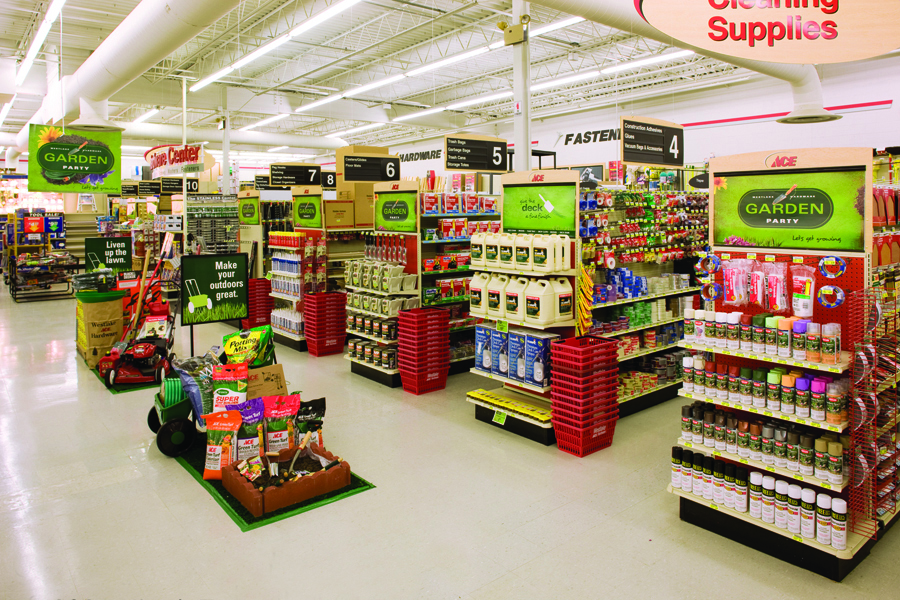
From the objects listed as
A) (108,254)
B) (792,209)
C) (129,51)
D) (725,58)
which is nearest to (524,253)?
(792,209)

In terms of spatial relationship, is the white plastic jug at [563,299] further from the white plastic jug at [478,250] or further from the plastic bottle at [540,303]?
the white plastic jug at [478,250]

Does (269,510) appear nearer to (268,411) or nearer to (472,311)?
Result: (268,411)

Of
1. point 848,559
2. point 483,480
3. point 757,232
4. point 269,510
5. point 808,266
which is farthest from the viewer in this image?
point 483,480

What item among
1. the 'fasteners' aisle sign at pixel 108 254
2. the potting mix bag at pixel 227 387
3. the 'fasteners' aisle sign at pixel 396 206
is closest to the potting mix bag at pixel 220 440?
the potting mix bag at pixel 227 387

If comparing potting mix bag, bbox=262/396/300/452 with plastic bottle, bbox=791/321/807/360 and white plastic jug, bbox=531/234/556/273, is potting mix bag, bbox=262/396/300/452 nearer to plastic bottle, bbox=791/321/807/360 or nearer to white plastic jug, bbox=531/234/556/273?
white plastic jug, bbox=531/234/556/273

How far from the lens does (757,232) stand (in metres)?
3.67

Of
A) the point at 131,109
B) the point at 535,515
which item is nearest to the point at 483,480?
the point at 535,515

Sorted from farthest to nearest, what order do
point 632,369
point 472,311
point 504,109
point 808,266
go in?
point 504,109, point 632,369, point 472,311, point 808,266

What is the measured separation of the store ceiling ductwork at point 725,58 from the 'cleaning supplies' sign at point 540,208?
178 cm

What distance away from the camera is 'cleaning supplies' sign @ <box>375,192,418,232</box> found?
6953 mm

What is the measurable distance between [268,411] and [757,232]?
11.8ft

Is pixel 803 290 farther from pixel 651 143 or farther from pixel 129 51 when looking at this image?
pixel 129 51

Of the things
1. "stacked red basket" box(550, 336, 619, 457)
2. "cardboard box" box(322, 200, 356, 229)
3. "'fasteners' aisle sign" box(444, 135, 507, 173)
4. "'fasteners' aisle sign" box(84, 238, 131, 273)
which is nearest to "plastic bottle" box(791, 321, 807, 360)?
"stacked red basket" box(550, 336, 619, 457)

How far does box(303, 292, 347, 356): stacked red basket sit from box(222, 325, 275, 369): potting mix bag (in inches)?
130
